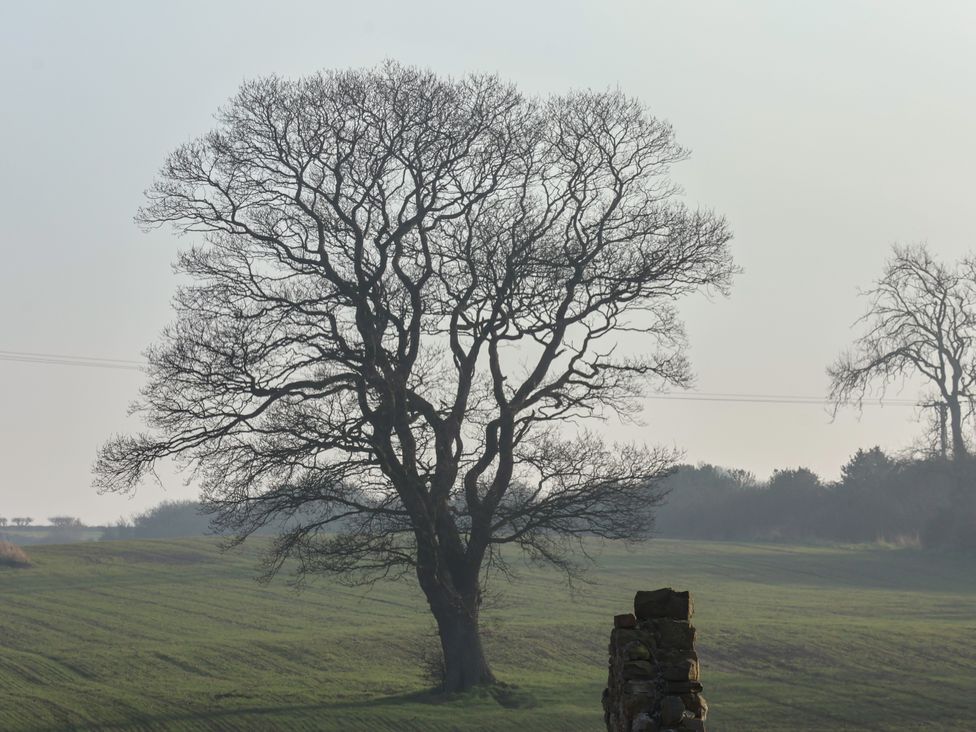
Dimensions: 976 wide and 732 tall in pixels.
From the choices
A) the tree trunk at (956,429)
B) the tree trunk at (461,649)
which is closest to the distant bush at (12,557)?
the tree trunk at (461,649)

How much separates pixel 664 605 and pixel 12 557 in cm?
4859

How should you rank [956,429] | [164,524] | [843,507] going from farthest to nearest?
[164,524] < [843,507] < [956,429]

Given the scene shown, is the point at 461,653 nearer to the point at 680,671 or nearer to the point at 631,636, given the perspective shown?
the point at 631,636

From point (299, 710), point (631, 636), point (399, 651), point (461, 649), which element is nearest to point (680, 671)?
point (631, 636)

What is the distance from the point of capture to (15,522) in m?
156

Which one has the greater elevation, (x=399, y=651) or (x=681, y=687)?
(x=681, y=687)

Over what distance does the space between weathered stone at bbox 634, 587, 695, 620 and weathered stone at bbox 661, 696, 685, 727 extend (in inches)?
26.1

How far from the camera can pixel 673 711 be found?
10758mm

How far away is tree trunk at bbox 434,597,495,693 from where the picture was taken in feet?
93.8

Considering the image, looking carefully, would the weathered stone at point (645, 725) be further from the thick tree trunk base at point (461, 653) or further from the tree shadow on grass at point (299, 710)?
the thick tree trunk base at point (461, 653)

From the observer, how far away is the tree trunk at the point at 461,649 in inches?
1126

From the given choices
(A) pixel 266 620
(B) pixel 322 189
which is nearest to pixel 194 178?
(B) pixel 322 189

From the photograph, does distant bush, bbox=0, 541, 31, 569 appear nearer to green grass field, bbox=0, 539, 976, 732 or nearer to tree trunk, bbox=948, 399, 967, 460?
green grass field, bbox=0, 539, 976, 732

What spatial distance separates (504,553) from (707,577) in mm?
11241
